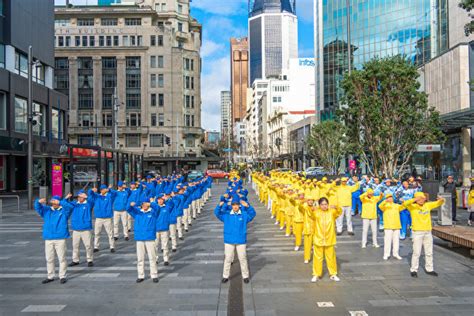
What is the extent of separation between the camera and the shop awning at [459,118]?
80.2ft

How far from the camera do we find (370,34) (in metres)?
59.2

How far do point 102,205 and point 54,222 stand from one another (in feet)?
10.7

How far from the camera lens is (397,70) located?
2225 cm

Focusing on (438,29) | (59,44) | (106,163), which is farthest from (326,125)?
(59,44)

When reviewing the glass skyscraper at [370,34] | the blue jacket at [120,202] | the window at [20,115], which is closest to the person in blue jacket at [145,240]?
the blue jacket at [120,202]

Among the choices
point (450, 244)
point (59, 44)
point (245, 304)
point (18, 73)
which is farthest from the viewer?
point (59, 44)

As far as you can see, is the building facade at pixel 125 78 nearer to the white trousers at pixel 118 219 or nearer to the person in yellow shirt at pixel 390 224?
the white trousers at pixel 118 219

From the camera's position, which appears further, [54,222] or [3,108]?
[3,108]

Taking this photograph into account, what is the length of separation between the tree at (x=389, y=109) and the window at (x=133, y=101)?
55568mm

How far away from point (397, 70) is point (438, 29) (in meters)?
30.7

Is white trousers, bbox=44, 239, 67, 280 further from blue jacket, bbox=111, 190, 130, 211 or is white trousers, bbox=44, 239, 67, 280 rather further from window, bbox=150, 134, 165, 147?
window, bbox=150, 134, 165, 147

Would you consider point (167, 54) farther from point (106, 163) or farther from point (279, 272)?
point (279, 272)

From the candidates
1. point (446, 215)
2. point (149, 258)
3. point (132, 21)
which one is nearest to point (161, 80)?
point (132, 21)

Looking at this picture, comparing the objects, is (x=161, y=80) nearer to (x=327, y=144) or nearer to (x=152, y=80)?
(x=152, y=80)
